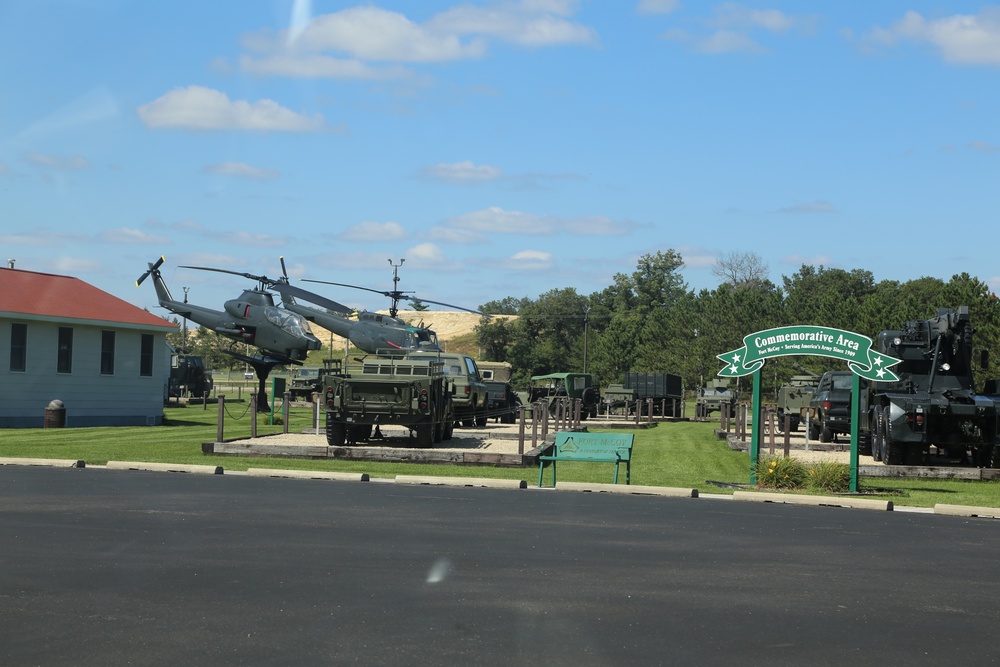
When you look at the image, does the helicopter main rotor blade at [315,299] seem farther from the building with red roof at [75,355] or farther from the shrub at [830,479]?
the shrub at [830,479]

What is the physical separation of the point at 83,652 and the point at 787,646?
13.0ft

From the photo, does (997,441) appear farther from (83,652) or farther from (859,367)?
(83,652)

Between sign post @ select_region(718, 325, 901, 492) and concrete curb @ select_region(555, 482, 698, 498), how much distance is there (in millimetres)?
1792

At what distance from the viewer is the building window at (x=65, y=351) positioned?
35.7 meters

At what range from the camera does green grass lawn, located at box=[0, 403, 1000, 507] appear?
60.7ft

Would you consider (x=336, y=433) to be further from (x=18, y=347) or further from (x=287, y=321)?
(x=287, y=321)

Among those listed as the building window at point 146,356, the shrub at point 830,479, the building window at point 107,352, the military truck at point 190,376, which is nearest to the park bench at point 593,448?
the shrub at point 830,479

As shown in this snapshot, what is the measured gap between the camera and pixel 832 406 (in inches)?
1147

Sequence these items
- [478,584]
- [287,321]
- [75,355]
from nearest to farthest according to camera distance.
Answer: [478,584]
[75,355]
[287,321]

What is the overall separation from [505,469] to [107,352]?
20.7m

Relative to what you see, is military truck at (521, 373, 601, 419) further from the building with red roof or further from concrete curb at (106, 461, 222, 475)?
concrete curb at (106, 461, 222, 475)

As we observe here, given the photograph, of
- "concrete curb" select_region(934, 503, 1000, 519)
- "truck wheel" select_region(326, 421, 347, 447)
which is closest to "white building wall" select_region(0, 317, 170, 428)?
"truck wheel" select_region(326, 421, 347, 447)

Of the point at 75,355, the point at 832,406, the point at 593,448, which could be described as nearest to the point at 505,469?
the point at 593,448

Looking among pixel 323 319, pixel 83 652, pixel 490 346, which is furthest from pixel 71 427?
pixel 490 346
